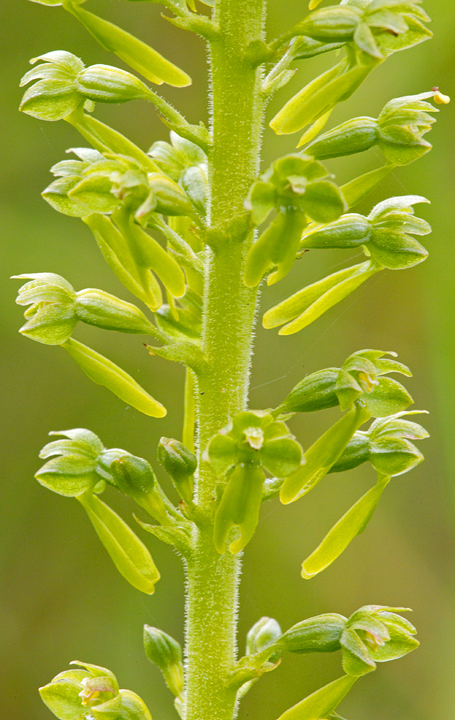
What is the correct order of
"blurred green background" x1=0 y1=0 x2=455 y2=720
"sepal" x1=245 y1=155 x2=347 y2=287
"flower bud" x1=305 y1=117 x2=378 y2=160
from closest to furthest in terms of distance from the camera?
"sepal" x1=245 y1=155 x2=347 y2=287
"flower bud" x1=305 y1=117 x2=378 y2=160
"blurred green background" x1=0 y1=0 x2=455 y2=720

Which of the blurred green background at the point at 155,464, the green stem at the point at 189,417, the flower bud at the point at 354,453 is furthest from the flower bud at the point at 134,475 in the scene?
the blurred green background at the point at 155,464

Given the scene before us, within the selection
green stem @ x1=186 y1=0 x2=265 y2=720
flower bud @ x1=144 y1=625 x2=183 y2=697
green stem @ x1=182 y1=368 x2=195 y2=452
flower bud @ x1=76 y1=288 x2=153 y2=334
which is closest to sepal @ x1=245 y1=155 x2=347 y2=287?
green stem @ x1=186 y1=0 x2=265 y2=720

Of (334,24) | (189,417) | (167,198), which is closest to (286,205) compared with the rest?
(167,198)

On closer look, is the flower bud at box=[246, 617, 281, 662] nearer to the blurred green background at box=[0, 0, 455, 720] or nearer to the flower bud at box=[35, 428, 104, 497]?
the flower bud at box=[35, 428, 104, 497]

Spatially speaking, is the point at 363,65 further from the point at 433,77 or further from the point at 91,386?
the point at 91,386

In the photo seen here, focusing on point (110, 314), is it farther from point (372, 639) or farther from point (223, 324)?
point (372, 639)

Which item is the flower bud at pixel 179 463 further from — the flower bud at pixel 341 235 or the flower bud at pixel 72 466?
the flower bud at pixel 341 235
